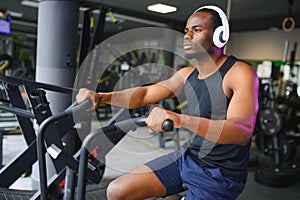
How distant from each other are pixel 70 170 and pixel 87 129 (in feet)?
6.09

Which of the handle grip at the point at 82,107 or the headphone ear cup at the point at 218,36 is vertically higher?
the headphone ear cup at the point at 218,36

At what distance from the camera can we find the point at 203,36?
141cm

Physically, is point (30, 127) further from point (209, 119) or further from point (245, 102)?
point (245, 102)

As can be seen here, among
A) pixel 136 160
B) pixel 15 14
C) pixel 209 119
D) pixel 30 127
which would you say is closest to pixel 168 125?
pixel 209 119

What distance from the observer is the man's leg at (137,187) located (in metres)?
1.46

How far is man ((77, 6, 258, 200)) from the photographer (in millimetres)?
1281

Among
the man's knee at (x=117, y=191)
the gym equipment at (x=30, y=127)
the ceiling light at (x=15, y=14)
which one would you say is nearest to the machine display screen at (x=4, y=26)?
the ceiling light at (x=15, y=14)

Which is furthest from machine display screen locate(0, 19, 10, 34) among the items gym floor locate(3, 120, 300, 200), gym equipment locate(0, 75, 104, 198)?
gym equipment locate(0, 75, 104, 198)

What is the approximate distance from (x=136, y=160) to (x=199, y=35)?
3.17 metres

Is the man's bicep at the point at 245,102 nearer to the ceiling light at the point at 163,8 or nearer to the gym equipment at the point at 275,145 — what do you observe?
the ceiling light at the point at 163,8

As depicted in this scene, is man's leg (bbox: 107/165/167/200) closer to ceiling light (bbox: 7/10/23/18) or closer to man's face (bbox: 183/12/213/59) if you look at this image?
man's face (bbox: 183/12/213/59)

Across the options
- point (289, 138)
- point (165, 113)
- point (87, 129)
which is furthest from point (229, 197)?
point (289, 138)

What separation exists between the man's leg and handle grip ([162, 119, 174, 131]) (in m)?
0.59

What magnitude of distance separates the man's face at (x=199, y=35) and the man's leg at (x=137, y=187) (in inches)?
26.1
